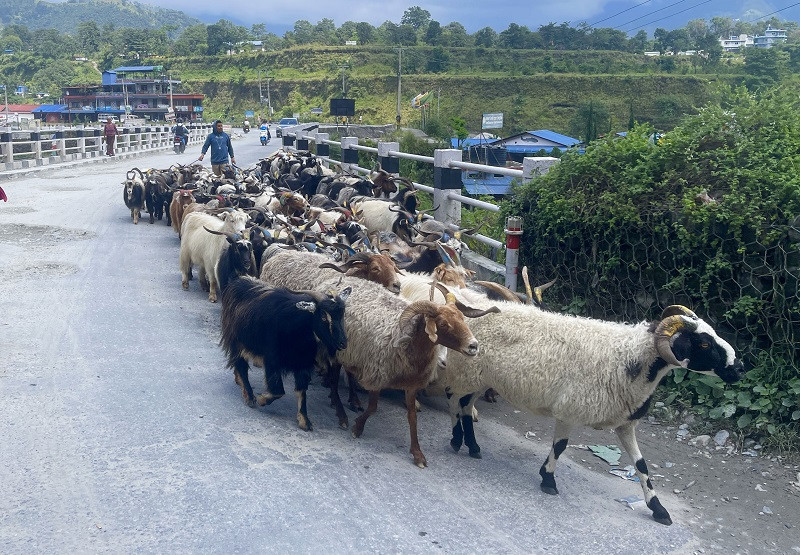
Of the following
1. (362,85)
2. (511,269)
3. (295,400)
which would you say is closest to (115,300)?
(295,400)

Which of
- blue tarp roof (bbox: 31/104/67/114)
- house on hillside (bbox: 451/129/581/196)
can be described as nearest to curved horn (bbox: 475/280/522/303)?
house on hillside (bbox: 451/129/581/196)

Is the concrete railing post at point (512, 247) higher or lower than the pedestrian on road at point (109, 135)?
lower

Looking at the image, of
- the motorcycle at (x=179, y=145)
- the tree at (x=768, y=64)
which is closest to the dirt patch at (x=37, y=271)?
the motorcycle at (x=179, y=145)

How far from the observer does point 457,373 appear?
5352 millimetres

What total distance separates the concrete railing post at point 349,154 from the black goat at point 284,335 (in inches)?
443

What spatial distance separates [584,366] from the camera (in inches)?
190

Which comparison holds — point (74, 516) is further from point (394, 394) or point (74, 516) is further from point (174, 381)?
point (394, 394)

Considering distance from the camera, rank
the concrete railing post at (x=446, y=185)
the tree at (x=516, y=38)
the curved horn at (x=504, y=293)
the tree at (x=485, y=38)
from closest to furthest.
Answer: the curved horn at (x=504, y=293) → the concrete railing post at (x=446, y=185) → the tree at (x=516, y=38) → the tree at (x=485, y=38)

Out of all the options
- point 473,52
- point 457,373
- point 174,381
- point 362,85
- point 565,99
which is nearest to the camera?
point 457,373

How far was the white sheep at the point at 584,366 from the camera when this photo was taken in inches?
176

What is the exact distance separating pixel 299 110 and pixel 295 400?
9216 cm

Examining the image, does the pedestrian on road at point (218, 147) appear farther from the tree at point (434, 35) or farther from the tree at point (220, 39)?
the tree at point (220, 39)

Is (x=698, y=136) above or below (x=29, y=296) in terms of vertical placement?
above

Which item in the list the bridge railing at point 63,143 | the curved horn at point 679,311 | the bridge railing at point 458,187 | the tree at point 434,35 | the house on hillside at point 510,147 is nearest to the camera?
the curved horn at point 679,311
